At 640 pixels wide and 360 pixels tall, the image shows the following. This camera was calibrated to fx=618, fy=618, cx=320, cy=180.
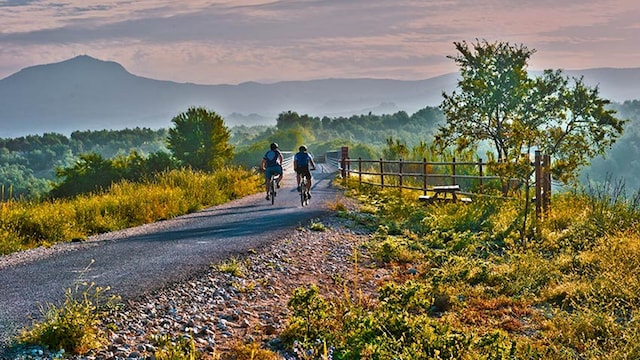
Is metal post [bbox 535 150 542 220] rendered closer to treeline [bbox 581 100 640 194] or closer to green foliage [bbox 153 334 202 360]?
green foliage [bbox 153 334 202 360]

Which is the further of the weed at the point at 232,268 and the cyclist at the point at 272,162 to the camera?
the cyclist at the point at 272,162

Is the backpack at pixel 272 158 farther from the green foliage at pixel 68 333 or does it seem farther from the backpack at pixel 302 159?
the green foliage at pixel 68 333

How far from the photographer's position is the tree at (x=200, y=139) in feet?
140

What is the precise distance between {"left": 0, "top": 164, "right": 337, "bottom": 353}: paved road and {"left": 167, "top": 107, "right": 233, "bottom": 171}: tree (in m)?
25.1

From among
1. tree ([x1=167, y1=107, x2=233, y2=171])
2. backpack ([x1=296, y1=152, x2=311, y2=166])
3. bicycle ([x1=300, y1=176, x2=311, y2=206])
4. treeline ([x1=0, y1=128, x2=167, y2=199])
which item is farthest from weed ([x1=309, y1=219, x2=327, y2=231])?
treeline ([x1=0, y1=128, x2=167, y2=199])

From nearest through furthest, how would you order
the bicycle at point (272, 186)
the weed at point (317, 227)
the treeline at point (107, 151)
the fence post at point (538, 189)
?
the weed at point (317, 227), the fence post at point (538, 189), the bicycle at point (272, 186), the treeline at point (107, 151)

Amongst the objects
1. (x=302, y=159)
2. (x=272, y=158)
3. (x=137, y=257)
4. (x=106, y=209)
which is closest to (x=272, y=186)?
(x=272, y=158)

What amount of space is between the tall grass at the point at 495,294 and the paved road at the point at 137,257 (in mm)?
2662

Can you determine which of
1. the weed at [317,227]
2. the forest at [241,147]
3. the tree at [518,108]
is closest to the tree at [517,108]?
the tree at [518,108]

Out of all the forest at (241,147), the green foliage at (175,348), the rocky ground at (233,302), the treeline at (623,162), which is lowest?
the treeline at (623,162)

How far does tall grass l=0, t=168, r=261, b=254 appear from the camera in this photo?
13.5 m

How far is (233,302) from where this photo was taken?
8461 mm

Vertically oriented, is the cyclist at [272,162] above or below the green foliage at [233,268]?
above

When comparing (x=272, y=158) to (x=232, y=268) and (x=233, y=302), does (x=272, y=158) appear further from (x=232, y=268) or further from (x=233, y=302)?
(x=233, y=302)
